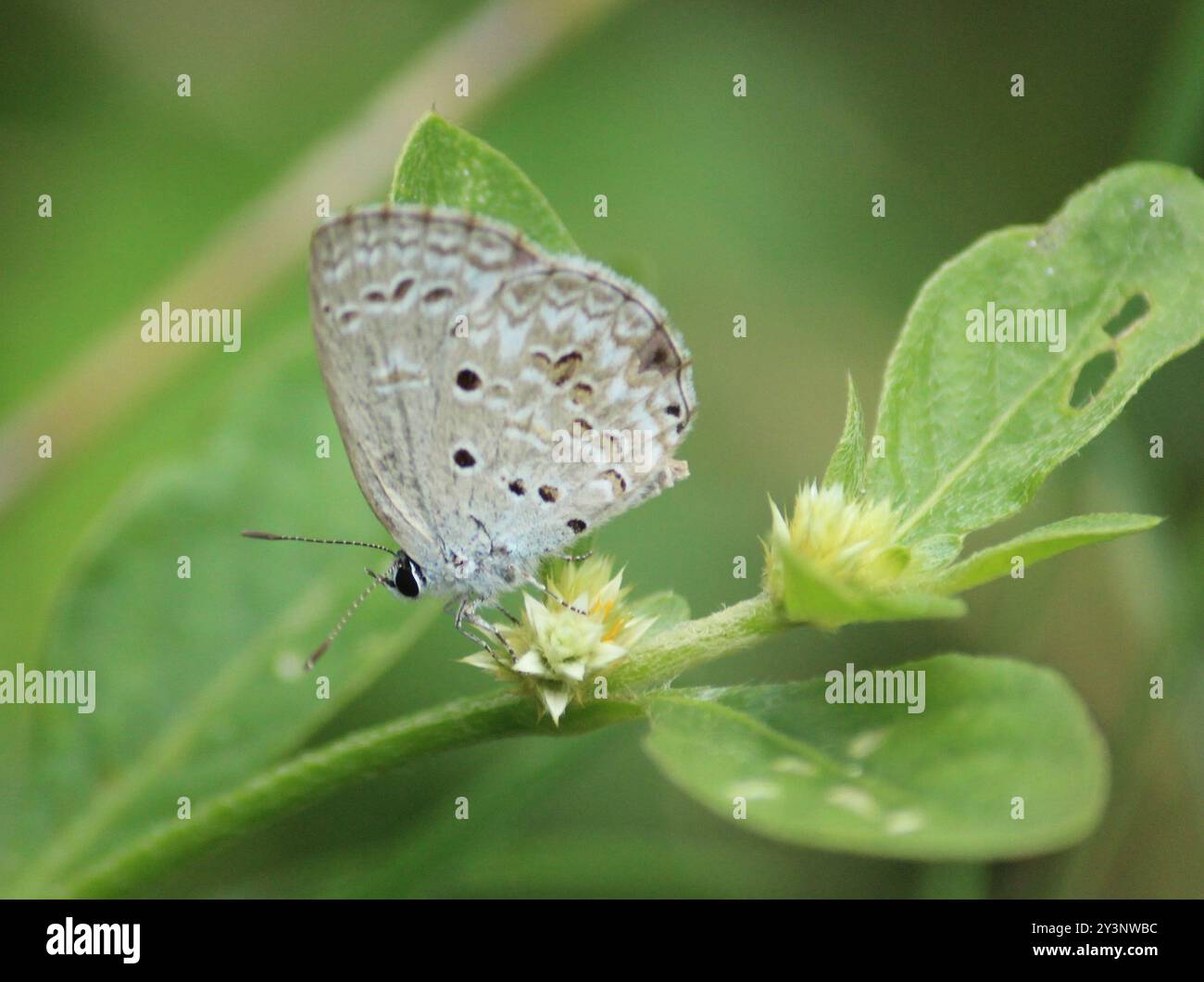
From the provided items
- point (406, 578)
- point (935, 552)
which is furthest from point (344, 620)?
point (935, 552)

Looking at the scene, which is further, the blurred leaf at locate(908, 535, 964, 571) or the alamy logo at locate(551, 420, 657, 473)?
the alamy logo at locate(551, 420, 657, 473)

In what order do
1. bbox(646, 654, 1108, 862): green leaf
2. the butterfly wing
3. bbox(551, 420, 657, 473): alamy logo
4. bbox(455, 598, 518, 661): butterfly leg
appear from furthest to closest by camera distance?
bbox(551, 420, 657, 473): alamy logo < the butterfly wing < bbox(455, 598, 518, 661): butterfly leg < bbox(646, 654, 1108, 862): green leaf

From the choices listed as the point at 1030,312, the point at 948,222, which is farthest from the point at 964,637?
the point at 1030,312

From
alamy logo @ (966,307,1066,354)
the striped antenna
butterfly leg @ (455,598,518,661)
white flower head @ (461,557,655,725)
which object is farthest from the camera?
the striped antenna

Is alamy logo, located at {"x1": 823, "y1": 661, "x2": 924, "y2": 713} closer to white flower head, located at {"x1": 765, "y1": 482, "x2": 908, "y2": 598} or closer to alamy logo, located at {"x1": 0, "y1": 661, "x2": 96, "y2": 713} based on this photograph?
white flower head, located at {"x1": 765, "y1": 482, "x2": 908, "y2": 598}

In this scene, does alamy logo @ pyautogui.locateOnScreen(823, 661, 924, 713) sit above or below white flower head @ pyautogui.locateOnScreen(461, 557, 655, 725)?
below

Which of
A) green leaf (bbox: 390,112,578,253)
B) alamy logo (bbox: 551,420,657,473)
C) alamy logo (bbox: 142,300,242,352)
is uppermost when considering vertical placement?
alamy logo (bbox: 142,300,242,352)

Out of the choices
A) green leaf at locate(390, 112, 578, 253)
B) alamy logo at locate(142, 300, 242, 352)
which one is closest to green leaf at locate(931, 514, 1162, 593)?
green leaf at locate(390, 112, 578, 253)

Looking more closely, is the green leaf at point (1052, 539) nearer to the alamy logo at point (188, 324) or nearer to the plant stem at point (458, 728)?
the plant stem at point (458, 728)
